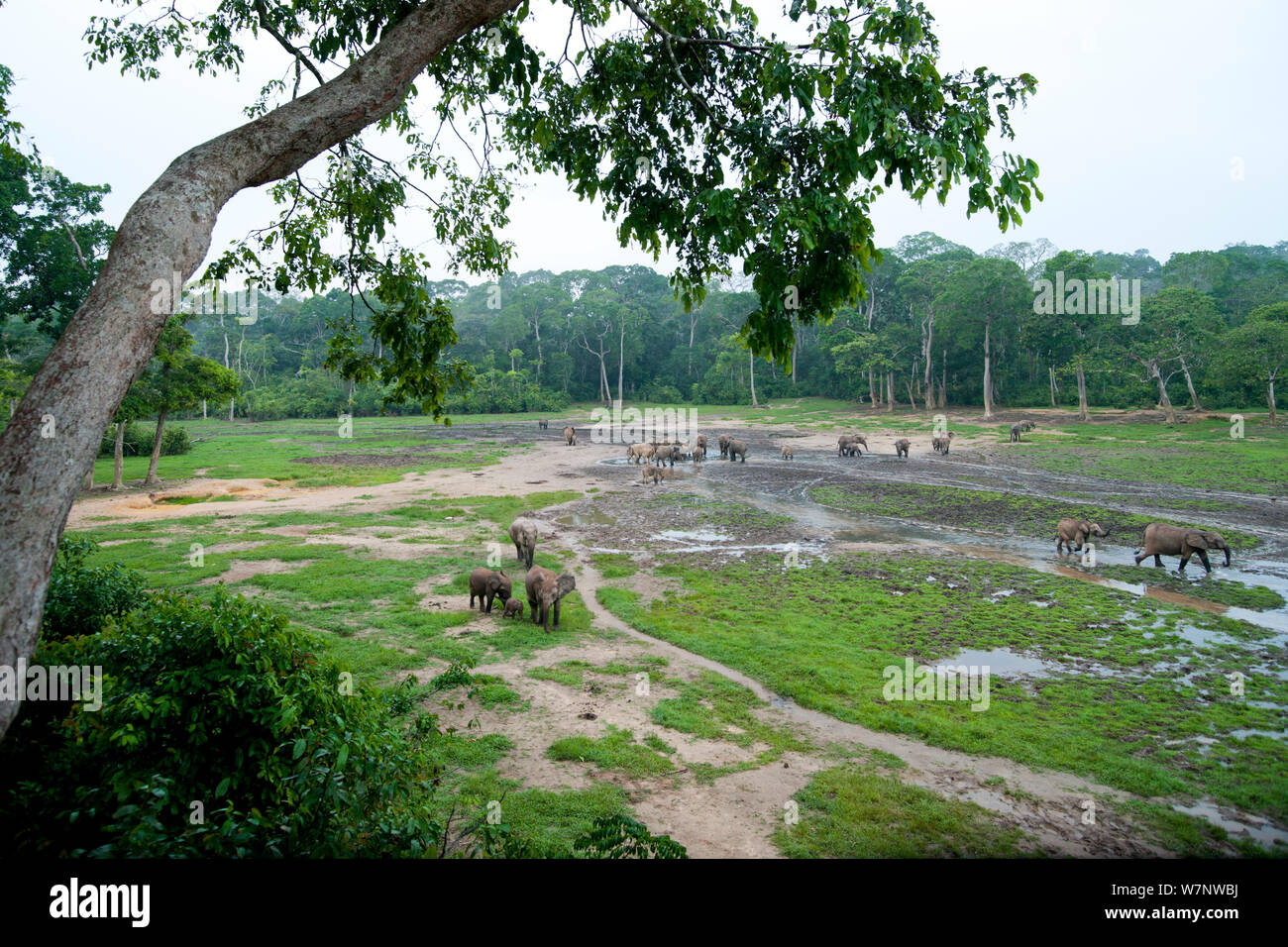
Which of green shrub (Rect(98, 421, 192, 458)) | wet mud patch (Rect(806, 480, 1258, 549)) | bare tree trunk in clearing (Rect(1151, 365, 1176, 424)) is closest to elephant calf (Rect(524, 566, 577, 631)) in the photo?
wet mud patch (Rect(806, 480, 1258, 549))

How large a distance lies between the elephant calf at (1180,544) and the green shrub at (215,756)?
49.0 feet

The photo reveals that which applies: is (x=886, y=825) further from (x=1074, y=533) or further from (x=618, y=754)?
(x=1074, y=533)

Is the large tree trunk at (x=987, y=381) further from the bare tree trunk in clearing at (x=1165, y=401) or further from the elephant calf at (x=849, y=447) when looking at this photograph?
the elephant calf at (x=849, y=447)

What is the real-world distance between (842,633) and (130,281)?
9414mm

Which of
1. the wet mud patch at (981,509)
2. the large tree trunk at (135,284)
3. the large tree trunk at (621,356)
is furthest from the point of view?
the large tree trunk at (621,356)

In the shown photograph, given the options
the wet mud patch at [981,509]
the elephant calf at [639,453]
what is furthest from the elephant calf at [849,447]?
the elephant calf at [639,453]

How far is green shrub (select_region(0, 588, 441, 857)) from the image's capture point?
120 inches

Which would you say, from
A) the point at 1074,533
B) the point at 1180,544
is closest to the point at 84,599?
the point at 1074,533

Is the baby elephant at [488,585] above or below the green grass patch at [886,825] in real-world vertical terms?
above

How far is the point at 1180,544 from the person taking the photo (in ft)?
43.9

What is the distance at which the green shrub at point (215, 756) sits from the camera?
3.05 meters

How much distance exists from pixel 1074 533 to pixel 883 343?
1539 inches

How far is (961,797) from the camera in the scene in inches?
234
